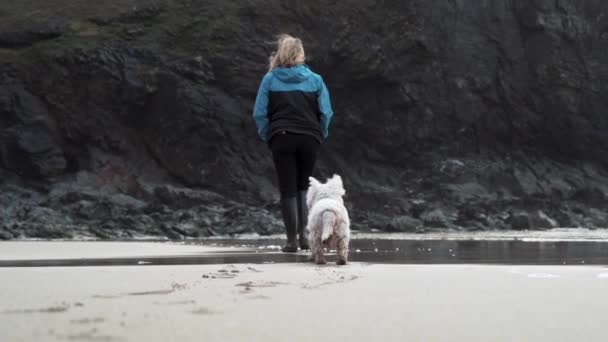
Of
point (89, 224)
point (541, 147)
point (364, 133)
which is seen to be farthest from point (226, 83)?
point (541, 147)

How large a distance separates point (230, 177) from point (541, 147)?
386 inches

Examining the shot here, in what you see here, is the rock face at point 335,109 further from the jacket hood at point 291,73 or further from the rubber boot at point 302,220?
the jacket hood at point 291,73

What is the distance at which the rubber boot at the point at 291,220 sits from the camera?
9195 mm

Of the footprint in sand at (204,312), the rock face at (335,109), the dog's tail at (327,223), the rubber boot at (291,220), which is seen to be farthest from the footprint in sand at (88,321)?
the rock face at (335,109)

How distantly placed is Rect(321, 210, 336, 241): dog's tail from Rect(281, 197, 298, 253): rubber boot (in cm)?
172

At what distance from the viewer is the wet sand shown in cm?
312

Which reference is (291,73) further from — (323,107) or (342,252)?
(342,252)

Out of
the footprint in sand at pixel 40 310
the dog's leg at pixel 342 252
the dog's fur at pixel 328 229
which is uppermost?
the dog's fur at pixel 328 229

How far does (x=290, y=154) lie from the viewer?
9.30 metres

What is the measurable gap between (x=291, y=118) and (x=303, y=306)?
544 centimetres

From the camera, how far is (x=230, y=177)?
22.3m

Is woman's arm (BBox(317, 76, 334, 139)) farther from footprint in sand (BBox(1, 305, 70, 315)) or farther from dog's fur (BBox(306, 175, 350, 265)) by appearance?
footprint in sand (BBox(1, 305, 70, 315))

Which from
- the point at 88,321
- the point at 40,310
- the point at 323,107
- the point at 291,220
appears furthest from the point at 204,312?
the point at 323,107

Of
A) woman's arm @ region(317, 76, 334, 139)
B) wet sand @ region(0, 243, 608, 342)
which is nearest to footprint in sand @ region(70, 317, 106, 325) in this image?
wet sand @ region(0, 243, 608, 342)
